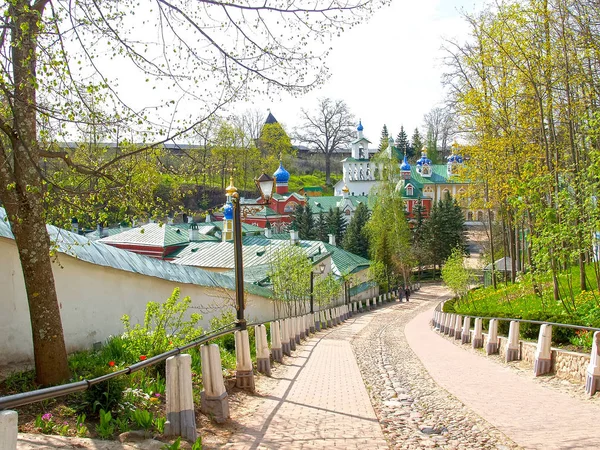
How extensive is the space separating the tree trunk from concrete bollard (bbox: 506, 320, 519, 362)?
25.4 ft

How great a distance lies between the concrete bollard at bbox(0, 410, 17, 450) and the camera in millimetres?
2998

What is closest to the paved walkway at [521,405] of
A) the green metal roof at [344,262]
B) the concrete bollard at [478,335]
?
the concrete bollard at [478,335]

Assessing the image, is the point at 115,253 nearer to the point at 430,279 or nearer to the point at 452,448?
the point at 452,448

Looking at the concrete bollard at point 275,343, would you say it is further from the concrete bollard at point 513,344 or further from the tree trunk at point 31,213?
the tree trunk at point 31,213

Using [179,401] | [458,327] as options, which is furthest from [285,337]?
[179,401]

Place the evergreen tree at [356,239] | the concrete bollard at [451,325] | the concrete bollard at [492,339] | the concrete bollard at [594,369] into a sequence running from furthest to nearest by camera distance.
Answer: the evergreen tree at [356,239] → the concrete bollard at [451,325] → the concrete bollard at [492,339] → the concrete bollard at [594,369]

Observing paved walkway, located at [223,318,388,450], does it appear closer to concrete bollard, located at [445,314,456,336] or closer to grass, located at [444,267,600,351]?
grass, located at [444,267,600,351]

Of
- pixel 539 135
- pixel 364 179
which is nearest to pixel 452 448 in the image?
pixel 539 135

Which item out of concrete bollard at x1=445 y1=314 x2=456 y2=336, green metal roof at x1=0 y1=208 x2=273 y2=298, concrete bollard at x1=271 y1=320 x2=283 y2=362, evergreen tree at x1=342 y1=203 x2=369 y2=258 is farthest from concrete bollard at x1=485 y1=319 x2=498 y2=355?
evergreen tree at x1=342 y1=203 x2=369 y2=258

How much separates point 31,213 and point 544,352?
23.6ft

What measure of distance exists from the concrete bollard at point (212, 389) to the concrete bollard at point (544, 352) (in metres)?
5.15

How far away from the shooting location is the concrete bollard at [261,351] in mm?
8906

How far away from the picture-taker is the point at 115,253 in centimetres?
1078

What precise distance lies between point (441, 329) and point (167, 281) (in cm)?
1245
